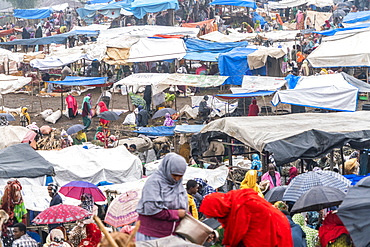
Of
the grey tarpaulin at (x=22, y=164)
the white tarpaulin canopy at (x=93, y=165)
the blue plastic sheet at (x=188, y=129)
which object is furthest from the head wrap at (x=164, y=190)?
the blue plastic sheet at (x=188, y=129)

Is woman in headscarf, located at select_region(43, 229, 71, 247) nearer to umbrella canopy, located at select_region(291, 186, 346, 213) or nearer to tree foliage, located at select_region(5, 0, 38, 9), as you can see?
umbrella canopy, located at select_region(291, 186, 346, 213)

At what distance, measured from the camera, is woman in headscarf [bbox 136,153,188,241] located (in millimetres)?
4520

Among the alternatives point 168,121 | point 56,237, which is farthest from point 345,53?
point 56,237

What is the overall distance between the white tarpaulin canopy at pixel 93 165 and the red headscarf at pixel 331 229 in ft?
21.4

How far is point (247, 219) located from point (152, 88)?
14.0m

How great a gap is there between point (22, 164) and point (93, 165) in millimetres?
2068

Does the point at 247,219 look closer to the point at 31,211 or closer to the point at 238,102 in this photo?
the point at 31,211

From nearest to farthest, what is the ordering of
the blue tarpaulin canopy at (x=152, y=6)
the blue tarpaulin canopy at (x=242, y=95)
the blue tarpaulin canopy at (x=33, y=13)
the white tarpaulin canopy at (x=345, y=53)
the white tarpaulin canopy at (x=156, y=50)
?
the blue tarpaulin canopy at (x=242, y=95) → the white tarpaulin canopy at (x=345, y=53) → the white tarpaulin canopy at (x=156, y=50) → the blue tarpaulin canopy at (x=152, y=6) → the blue tarpaulin canopy at (x=33, y=13)

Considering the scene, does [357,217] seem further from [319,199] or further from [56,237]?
[56,237]

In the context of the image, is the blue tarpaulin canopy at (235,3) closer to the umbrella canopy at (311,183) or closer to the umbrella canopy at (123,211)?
the umbrella canopy at (311,183)

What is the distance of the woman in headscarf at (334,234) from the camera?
5050 mm

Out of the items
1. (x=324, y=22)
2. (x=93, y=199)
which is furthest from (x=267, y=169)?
(x=324, y=22)

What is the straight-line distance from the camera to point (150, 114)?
18.7 m

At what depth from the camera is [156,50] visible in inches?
813
